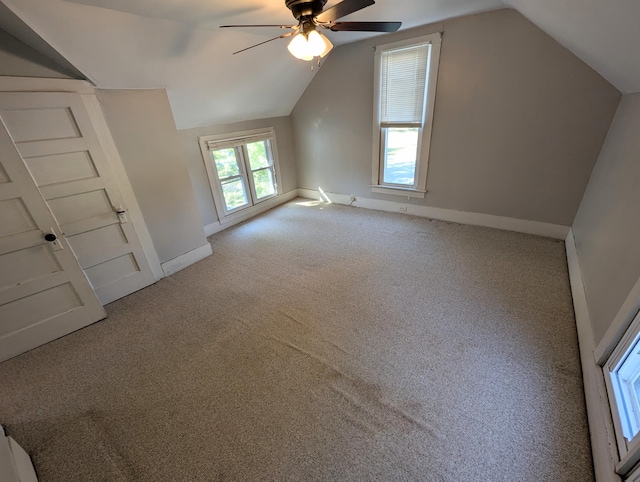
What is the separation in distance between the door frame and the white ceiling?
16 cm

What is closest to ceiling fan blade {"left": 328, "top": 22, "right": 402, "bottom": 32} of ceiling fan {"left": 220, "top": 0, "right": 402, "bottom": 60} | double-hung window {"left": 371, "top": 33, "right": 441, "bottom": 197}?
ceiling fan {"left": 220, "top": 0, "right": 402, "bottom": 60}

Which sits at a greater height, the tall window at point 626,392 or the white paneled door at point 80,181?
the white paneled door at point 80,181

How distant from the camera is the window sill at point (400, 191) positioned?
12.7 ft

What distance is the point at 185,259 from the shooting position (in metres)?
3.20

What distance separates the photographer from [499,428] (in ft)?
4.72

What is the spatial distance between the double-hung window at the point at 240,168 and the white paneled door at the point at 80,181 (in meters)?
1.45

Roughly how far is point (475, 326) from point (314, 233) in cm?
230

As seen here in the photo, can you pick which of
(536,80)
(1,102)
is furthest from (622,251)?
(1,102)

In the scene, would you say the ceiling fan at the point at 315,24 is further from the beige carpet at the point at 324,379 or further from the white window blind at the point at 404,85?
the beige carpet at the point at 324,379

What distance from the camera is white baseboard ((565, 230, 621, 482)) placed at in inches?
45.5

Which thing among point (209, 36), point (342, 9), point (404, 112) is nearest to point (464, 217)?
point (404, 112)

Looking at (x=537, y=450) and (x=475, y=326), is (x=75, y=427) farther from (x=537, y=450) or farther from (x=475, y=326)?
(x=475, y=326)

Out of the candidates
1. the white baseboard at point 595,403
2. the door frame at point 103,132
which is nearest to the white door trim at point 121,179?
the door frame at point 103,132

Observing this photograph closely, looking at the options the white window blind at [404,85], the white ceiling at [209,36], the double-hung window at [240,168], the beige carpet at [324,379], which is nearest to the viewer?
the beige carpet at [324,379]
